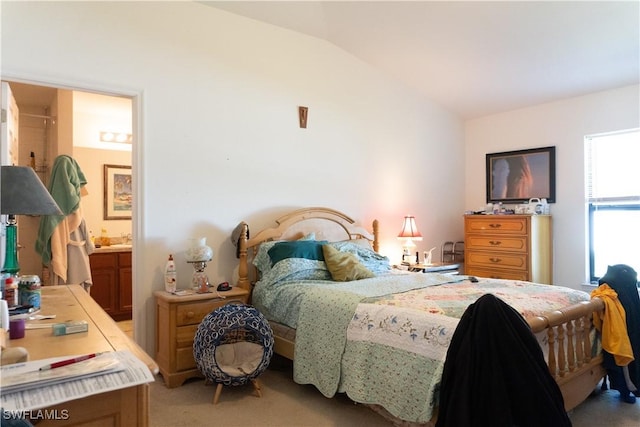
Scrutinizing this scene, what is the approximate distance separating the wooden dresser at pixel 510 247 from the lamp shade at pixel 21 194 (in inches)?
169

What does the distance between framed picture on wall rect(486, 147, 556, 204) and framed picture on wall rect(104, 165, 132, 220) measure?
4685 millimetres

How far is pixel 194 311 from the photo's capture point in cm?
316

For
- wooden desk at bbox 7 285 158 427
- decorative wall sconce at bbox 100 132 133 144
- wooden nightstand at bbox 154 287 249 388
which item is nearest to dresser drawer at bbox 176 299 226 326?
wooden nightstand at bbox 154 287 249 388

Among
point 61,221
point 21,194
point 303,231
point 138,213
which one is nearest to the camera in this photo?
point 21,194

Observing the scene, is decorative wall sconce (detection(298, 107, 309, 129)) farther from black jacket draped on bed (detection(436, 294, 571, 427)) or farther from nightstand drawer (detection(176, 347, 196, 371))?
black jacket draped on bed (detection(436, 294, 571, 427))

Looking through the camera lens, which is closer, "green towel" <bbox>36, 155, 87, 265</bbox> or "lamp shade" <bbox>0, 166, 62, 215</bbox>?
"lamp shade" <bbox>0, 166, 62, 215</bbox>

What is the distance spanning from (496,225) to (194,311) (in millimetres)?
3404

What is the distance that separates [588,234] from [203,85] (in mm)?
4201

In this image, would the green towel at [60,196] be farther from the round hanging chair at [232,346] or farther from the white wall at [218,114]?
the round hanging chair at [232,346]

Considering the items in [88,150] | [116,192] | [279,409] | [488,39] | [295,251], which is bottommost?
[279,409]

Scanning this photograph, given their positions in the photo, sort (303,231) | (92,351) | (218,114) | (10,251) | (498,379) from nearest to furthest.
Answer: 1. (92,351)
2. (498,379)
3. (10,251)
4. (218,114)
5. (303,231)

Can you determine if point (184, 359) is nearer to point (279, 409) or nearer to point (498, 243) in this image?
point (279, 409)

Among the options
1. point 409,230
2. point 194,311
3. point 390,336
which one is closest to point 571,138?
point 409,230

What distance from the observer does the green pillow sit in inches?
137
